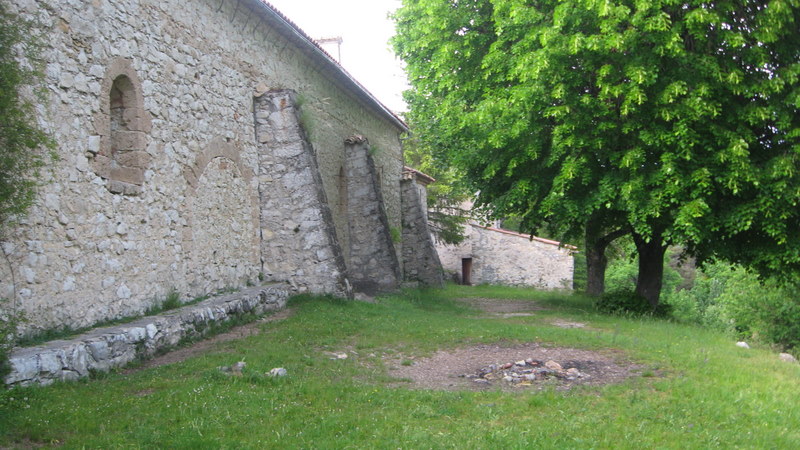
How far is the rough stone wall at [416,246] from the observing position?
19844 millimetres

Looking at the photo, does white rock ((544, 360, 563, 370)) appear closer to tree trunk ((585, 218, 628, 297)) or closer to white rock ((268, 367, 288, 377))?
white rock ((268, 367, 288, 377))

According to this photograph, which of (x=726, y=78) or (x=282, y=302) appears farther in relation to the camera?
(x=282, y=302)

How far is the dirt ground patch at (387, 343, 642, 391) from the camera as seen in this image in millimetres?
6422

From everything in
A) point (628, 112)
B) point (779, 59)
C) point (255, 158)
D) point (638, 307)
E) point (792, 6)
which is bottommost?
point (638, 307)

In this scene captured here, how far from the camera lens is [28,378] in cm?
488

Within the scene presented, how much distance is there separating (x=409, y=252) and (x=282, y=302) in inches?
393

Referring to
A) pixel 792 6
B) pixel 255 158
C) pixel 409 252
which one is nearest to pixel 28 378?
pixel 255 158

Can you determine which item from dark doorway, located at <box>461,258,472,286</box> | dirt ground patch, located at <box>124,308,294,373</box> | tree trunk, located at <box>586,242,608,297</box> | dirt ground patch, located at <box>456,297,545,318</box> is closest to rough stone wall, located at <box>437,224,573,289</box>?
dark doorway, located at <box>461,258,472,286</box>

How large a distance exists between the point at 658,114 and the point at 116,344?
867cm

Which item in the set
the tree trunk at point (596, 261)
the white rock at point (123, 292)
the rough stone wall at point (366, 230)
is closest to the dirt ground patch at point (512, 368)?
the white rock at point (123, 292)

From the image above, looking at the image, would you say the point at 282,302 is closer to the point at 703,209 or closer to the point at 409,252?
the point at 703,209

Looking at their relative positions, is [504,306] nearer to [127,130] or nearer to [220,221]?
[220,221]

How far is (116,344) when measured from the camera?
6.07 m

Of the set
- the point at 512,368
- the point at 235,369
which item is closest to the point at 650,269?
the point at 512,368
